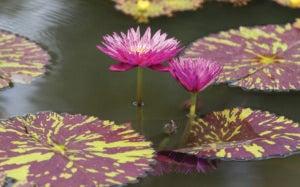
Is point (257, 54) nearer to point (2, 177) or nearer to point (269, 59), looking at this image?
point (269, 59)

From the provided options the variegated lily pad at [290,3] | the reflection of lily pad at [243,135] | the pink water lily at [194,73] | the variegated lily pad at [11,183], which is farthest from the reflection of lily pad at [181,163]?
the variegated lily pad at [290,3]

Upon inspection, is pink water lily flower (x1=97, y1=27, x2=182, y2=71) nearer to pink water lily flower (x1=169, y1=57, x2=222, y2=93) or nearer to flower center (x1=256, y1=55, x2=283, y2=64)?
pink water lily flower (x1=169, y1=57, x2=222, y2=93)

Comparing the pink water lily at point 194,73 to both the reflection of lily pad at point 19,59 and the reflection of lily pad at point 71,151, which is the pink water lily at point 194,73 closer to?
the reflection of lily pad at point 71,151

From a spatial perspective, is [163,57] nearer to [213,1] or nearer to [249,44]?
[249,44]

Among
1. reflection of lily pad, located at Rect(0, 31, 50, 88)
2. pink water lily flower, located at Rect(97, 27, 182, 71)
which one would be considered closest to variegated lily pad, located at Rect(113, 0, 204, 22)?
reflection of lily pad, located at Rect(0, 31, 50, 88)

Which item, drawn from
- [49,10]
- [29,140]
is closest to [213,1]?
[49,10]

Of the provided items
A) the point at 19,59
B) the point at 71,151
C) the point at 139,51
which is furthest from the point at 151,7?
the point at 71,151
